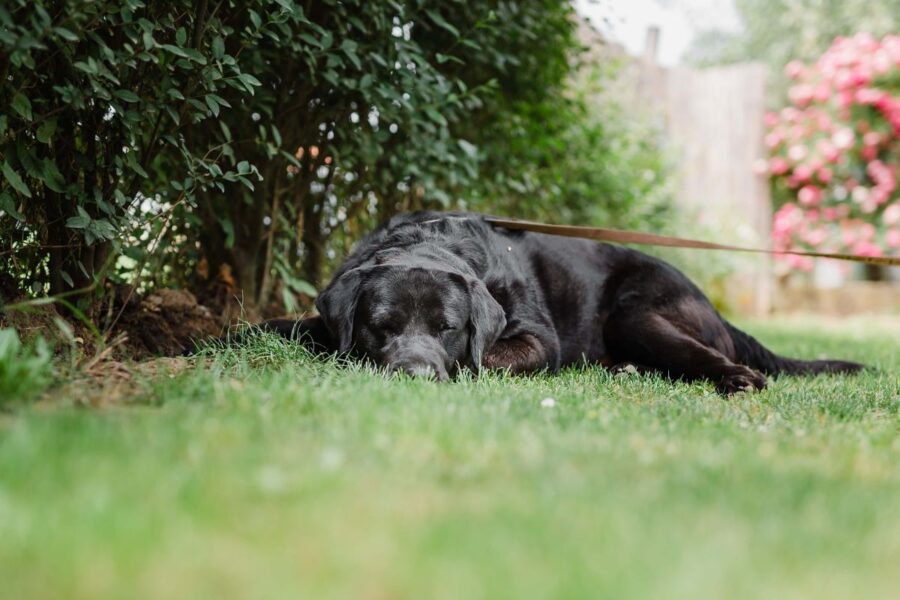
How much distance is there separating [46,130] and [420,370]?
5.07ft

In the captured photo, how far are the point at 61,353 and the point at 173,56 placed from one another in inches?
48.3

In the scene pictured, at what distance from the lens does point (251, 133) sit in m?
4.50

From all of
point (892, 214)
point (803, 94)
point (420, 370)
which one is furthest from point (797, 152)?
point (420, 370)

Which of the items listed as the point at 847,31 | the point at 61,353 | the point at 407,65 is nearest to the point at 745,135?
the point at 847,31

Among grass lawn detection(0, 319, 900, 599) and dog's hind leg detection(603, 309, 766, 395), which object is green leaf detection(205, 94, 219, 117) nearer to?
grass lawn detection(0, 319, 900, 599)

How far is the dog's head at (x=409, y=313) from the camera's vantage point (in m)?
3.45

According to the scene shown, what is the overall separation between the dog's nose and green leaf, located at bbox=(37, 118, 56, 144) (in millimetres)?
1436

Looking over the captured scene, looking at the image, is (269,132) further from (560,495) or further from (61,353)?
(560,495)

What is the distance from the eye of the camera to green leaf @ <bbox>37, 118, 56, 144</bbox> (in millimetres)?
2965

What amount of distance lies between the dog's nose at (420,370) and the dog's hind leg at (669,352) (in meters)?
1.21

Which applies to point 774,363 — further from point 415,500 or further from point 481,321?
point 415,500

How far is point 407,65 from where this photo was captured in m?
4.44

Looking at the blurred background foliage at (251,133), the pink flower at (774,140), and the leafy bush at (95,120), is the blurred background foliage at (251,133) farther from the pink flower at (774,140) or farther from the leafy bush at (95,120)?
the pink flower at (774,140)

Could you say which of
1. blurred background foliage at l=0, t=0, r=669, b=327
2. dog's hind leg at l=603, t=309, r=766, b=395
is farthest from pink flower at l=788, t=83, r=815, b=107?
dog's hind leg at l=603, t=309, r=766, b=395
